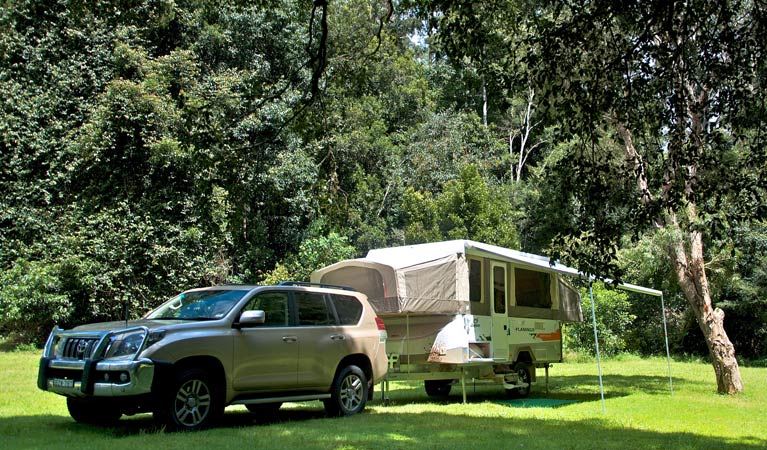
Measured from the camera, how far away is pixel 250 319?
8.59 meters

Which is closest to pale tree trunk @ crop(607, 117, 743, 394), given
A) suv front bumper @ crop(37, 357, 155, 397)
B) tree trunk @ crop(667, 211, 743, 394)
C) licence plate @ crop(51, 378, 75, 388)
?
tree trunk @ crop(667, 211, 743, 394)

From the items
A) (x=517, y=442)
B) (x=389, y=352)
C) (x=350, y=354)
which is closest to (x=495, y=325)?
(x=389, y=352)

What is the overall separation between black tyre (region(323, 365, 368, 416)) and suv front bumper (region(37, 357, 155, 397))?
114 inches

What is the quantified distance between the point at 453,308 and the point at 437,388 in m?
2.66

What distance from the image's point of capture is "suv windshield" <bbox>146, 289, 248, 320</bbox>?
29.0 ft

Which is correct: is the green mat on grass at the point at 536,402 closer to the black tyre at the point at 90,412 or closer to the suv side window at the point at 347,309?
the suv side window at the point at 347,309

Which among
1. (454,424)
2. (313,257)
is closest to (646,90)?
(454,424)

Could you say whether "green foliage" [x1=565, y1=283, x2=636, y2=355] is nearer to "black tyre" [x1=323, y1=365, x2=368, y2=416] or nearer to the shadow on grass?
the shadow on grass

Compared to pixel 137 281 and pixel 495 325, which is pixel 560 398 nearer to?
pixel 495 325

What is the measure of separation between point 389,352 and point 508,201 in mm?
20614

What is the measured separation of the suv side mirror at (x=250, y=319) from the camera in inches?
338

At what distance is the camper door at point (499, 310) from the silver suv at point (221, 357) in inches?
122

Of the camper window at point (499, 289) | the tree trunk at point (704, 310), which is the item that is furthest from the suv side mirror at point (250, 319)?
the tree trunk at point (704, 310)

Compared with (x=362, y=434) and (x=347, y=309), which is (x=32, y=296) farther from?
(x=362, y=434)
